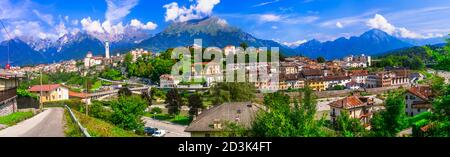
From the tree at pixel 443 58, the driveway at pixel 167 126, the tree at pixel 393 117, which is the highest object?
the tree at pixel 443 58

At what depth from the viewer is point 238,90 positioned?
39.0 m

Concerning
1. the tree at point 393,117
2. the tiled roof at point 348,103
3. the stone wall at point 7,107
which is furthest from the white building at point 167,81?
the tree at point 393,117

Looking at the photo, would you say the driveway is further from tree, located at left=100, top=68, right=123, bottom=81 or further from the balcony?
tree, located at left=100, top=68, right=123, bottom=81

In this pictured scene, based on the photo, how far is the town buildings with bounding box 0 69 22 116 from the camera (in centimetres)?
1607

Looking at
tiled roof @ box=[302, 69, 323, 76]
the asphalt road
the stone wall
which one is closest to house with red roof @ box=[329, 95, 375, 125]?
the stone wall

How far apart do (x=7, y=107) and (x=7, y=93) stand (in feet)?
2.10

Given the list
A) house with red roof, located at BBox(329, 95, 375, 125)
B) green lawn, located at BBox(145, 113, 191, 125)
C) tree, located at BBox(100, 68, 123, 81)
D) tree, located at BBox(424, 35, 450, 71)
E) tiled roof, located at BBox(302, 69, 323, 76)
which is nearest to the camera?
tree, located at BBox(424, 35, 450, 71)

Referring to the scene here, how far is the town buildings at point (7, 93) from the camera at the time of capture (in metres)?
16.1

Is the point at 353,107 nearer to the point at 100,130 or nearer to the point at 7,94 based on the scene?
the point at 7,94

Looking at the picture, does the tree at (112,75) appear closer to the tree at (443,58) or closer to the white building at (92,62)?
the white building at (92,62)

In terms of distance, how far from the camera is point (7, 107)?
1691 centimetres

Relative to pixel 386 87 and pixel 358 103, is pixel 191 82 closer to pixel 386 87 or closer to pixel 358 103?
pixel 386 87

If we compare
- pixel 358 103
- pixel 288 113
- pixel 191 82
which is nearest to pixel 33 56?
pixel 191 82

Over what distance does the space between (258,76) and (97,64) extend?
5572 cm
